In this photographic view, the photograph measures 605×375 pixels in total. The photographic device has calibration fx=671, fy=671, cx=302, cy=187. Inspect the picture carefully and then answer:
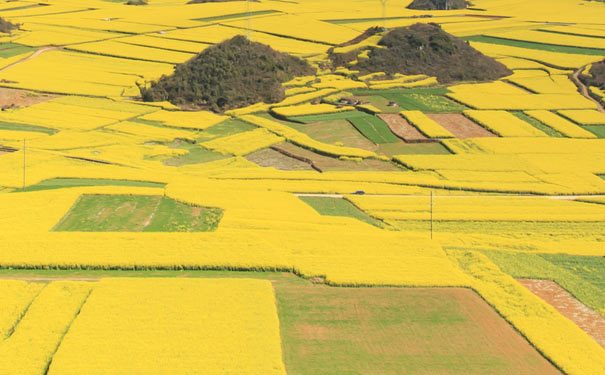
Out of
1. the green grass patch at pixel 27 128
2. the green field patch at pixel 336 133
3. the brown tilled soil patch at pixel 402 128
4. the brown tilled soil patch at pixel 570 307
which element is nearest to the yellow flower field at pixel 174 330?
the brown tilled soil patch at pixel 570 307

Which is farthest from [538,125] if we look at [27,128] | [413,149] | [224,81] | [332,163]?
[27,128]

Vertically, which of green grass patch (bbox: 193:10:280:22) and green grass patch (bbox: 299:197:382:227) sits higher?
green grass patch (bbox: 193:10:280:22)

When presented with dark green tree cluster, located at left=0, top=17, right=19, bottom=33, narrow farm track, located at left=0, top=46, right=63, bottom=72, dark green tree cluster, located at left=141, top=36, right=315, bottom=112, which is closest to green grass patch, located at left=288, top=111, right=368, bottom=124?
dark green tree cluster, located at left=141, top=36, right=315, bottom=112

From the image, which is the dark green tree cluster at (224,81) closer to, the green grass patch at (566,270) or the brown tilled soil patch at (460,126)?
the brown tilled soil patch at (460,126)

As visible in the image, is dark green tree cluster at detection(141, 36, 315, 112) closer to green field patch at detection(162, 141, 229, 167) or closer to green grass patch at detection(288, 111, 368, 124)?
green grass patch at detection(288, 111, 368, 124)

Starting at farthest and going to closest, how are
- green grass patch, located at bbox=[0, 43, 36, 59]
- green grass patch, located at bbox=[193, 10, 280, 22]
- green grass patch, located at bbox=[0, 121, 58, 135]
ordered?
green grass patch, located at bbox=[193, 10, 280, 22] < green grass patch, located at bbox=[0, 43, 36, 59] < green grass patch, located at bbox=[0, 121, 58, 135]

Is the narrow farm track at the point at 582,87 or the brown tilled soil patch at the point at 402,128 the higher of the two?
the narrow farm track at the point at 582,87

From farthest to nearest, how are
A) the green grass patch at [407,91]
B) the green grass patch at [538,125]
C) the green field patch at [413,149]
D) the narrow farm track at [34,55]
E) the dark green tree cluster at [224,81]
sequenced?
the narrow farm track at [34,55], the green grass patch at [407,91], the dark green tree cluster at [224,81], the green grass patch at [538,125], the green field patch at [413,149]
